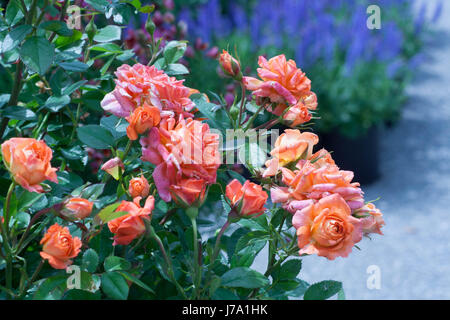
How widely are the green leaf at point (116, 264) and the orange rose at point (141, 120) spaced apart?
126 millimetres

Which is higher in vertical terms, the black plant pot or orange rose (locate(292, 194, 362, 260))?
orange rose (locate(292, 194, 362, 260))

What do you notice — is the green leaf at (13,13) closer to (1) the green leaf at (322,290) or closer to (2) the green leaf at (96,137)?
(2) the green leaf at (96,137)

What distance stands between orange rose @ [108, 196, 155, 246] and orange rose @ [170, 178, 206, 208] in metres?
0.03

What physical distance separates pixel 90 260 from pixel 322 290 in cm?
25

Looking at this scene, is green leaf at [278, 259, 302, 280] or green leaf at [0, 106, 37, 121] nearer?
green leaf at [278, 259, 302, 280]

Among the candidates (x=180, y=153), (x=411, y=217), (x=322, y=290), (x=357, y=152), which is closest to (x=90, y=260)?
(x=180, y=153)

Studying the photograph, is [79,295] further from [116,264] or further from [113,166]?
[113,166]

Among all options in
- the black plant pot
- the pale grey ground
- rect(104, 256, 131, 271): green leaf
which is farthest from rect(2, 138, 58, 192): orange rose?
the black plant pot

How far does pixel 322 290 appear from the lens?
0.67 metres

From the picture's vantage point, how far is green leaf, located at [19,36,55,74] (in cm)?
75

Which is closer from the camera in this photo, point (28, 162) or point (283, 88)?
point (28, 162)

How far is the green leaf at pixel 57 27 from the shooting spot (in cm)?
80

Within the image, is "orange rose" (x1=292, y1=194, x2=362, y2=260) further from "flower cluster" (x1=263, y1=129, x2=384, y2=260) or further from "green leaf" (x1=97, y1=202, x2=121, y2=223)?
"green leaf" (x1=97, y1=202, x2=121, y2=223)
